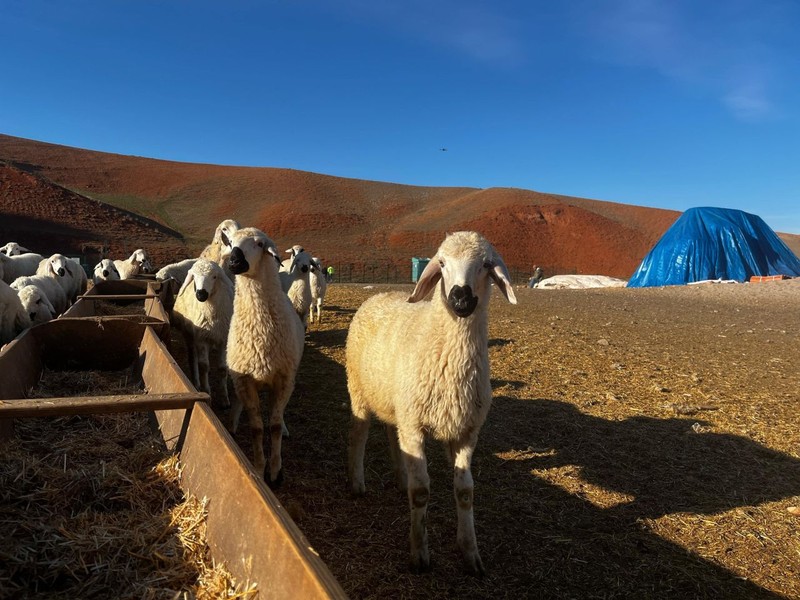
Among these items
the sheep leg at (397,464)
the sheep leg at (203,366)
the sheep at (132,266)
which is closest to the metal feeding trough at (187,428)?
the sheep leg at (203,366)

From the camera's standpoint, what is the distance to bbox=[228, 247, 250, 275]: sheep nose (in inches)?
178

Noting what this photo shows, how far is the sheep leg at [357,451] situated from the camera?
4.32 metres

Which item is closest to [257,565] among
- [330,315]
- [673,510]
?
[673,510]

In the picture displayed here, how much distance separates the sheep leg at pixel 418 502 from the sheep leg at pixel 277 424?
151cm

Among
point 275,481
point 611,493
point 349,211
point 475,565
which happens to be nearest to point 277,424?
point 275,481

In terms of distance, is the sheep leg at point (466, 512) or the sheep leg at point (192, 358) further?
the sheep leg at point (192, 358)

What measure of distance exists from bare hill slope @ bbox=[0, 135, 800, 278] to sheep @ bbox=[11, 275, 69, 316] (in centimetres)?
3999

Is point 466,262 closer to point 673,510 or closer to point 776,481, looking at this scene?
point 673,510

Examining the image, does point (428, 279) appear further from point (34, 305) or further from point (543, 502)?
point (34, 305)

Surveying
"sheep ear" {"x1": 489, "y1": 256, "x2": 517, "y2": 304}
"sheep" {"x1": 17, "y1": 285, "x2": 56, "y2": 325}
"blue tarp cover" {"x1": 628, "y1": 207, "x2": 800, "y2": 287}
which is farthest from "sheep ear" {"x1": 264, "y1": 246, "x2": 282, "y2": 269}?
"blue tarp cover" {"x1": 628, "y1": 207, "x2": 800, "y2": 287}

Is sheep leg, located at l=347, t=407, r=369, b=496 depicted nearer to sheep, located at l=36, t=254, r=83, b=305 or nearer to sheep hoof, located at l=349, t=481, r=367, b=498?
sheep hoof, located at l=349, t=481, r=367, b=498

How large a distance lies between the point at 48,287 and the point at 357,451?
8.06m

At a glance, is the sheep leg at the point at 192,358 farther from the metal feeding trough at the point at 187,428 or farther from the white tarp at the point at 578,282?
the white tarp at the point at 578,282

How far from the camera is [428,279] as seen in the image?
3592 mm
